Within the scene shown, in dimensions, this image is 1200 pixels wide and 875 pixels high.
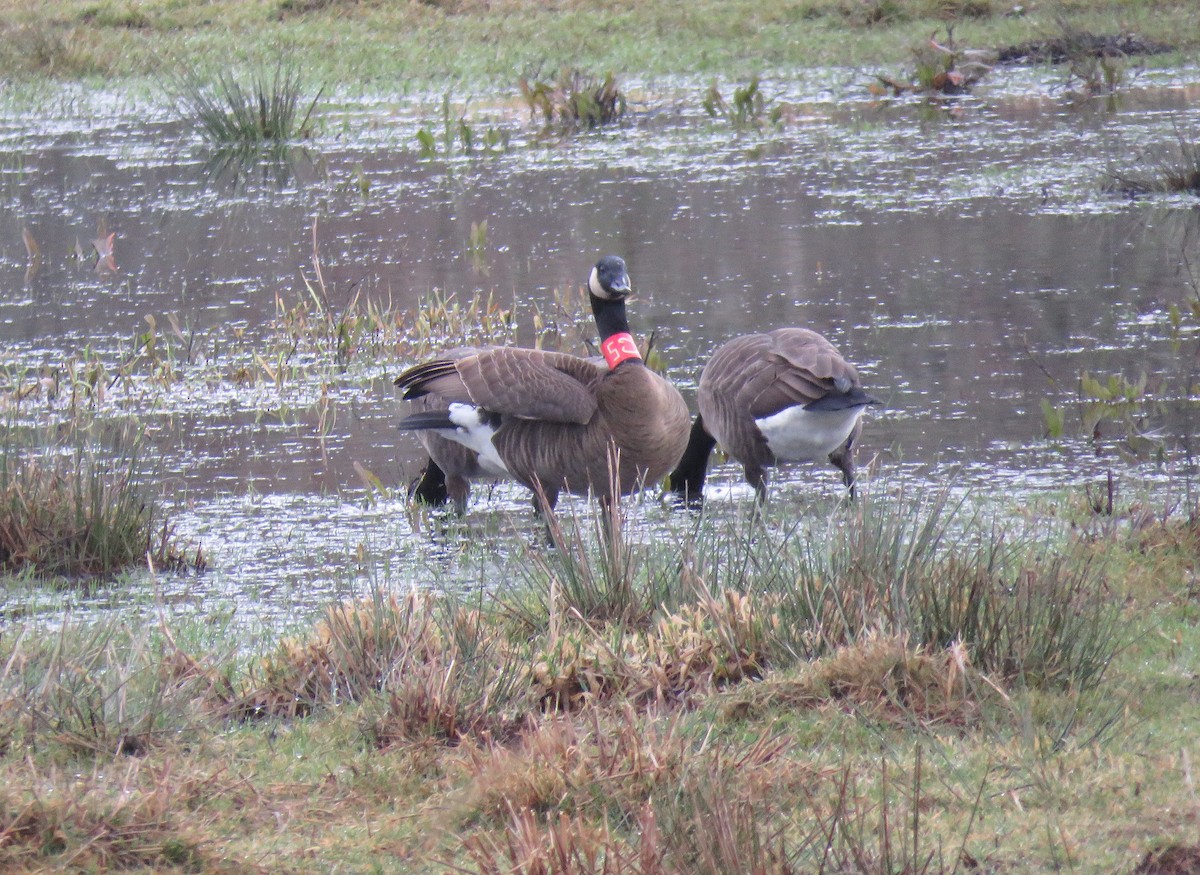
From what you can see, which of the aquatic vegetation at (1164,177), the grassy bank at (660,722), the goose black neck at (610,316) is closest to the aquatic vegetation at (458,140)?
the aquatic vegetation at (1164,177)

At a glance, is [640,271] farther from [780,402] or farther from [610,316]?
[780,402]

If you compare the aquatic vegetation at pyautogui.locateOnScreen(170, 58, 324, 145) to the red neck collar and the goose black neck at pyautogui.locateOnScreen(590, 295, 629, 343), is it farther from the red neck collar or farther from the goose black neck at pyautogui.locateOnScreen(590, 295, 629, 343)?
the red neck collar

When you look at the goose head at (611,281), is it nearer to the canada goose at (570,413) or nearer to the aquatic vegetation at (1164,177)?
the canada goose at (570,413)

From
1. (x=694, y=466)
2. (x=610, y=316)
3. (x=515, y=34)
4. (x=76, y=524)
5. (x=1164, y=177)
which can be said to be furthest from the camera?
(x=515, y=34)

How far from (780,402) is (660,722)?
9.52 feet

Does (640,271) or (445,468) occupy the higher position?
(640,271)

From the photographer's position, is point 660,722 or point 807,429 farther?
point 807,429

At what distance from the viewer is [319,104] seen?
2134 cm

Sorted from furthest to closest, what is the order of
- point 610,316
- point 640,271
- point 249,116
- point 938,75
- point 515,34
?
point 515,34
point 938,75
point 249,116
point 640,271
point 610,316

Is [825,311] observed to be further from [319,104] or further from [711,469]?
[319,104]

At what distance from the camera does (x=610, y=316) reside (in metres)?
6.96

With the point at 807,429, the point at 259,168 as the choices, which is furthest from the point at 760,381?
the point at 259,168

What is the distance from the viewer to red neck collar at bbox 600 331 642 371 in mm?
6680

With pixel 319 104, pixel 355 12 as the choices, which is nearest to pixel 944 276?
pixel 319 104
